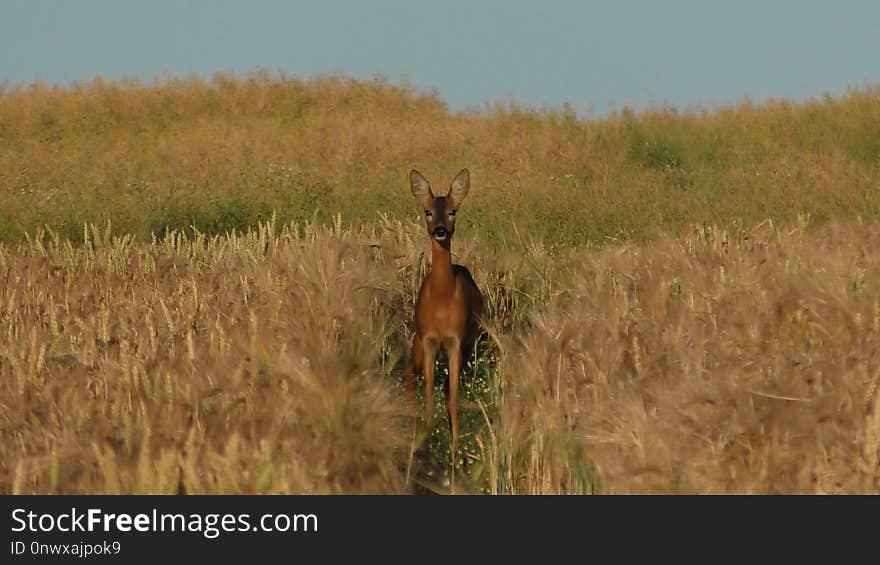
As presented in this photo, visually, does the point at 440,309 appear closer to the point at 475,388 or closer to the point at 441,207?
the point at 441,207

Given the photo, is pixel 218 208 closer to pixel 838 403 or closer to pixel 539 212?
pixel 539 212

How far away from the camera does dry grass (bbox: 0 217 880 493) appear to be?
13.1 ft

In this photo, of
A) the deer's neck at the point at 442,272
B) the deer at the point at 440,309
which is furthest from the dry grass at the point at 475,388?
the deer's neck at the point at 442,272

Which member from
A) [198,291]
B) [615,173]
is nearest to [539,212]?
[615,173]

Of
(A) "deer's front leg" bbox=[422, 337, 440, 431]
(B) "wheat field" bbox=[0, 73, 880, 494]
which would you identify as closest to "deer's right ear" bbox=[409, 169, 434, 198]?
A: (B) "wheat field" bbox=[0, 73, 880, 494]

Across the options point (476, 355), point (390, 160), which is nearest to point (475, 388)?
point (476, 355)

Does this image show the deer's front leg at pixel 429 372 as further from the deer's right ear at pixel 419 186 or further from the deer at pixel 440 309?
the deer's right ear at pixel 419 186

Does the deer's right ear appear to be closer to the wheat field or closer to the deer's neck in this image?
the deer's neck

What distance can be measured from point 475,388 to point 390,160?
13.5 meters

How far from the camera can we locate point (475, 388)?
283 inches

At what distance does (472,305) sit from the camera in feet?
21.9

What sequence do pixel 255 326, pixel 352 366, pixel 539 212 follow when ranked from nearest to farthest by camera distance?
1. pixel 352 366
2. pixel 255 326
3. pixel 539 212

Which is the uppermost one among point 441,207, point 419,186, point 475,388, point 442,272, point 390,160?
point 390,160
